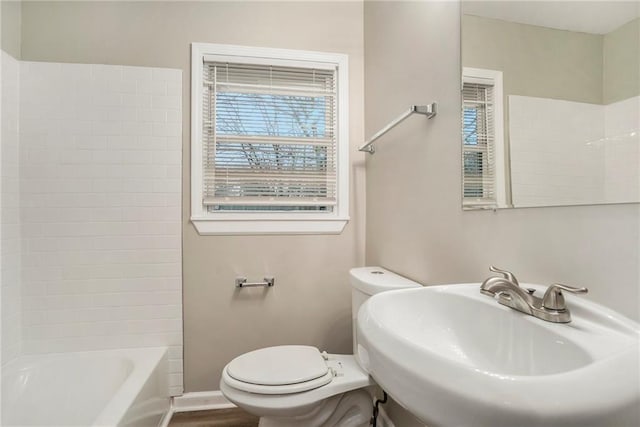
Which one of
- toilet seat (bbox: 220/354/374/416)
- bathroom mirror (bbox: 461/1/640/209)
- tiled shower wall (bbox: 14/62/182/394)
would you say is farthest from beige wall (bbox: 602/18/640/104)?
tiled shower wall (bbox: 14/62/182/394)

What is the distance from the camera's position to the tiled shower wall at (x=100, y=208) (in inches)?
60.2

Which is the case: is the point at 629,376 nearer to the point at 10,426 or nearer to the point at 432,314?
the point at 432,314

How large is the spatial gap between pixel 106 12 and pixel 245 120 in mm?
930

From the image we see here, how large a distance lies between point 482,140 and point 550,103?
0.21 m

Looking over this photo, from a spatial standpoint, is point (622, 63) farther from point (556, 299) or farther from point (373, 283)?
point (373, 283)

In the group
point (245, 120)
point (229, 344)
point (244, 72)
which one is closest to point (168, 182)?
point (245, 120)

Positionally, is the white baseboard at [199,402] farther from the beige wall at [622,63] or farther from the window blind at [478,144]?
the beige wall at [622,63]

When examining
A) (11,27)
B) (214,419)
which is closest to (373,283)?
(214,419)

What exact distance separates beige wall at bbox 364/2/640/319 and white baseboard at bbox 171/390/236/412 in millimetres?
1149

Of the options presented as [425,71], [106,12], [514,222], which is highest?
[106,12]

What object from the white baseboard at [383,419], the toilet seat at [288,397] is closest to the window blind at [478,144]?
the toilet seat at [288,397]

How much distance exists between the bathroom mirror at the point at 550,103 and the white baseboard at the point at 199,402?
1.65 m

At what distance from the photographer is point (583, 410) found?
0.31 meters

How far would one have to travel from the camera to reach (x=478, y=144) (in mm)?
875
